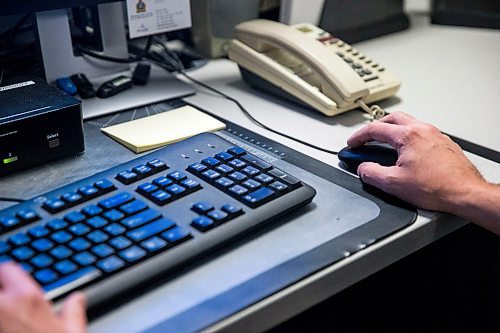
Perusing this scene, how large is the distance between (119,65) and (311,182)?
0.48 meters

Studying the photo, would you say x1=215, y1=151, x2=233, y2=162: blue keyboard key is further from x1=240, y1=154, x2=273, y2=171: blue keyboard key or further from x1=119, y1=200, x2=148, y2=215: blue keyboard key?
x1=119, y1=200, x2=148, y2=215: blue keyboard key

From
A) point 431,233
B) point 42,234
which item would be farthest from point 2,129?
point 431,233

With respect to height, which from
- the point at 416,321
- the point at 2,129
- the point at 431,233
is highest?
the point at 2,129

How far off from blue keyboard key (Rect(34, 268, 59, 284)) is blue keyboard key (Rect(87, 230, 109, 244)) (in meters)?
0.05

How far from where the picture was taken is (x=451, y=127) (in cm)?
95

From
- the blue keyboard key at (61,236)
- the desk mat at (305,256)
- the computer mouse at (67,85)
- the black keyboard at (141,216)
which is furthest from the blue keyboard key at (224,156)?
the computer mouse at (67,85)

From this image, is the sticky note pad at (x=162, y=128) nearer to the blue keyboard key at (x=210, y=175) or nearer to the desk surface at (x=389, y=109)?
the desk surface at (x=389, y=109)

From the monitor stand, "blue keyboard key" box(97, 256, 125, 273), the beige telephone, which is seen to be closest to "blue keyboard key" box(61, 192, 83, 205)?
"blue keyboard key" box(97, 256, 125, 273)

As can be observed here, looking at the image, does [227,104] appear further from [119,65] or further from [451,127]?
[451,127]

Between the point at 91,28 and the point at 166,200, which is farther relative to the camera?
the point at 91,28

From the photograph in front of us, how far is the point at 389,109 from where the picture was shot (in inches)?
40.3

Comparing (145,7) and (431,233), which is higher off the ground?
(145,7)

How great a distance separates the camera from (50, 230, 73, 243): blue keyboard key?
587 mm

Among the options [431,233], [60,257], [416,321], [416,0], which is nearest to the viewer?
[60,257]
